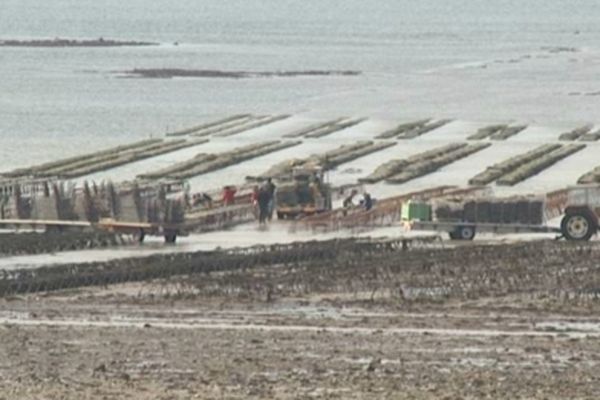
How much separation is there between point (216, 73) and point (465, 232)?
7400 centimetres

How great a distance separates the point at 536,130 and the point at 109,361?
52.1m

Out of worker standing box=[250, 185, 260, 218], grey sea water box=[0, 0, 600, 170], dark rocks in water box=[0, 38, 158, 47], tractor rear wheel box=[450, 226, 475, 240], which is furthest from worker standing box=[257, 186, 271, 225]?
dark rocks in water box=[0, 38, 158, 47]

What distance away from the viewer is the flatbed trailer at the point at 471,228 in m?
39.8

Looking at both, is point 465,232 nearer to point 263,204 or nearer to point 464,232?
point 464,232

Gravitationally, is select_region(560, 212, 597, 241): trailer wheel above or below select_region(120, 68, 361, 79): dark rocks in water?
below

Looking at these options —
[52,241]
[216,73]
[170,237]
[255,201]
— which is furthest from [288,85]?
[52,241]

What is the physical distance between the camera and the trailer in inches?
1527

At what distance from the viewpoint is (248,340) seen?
2461 centimetres

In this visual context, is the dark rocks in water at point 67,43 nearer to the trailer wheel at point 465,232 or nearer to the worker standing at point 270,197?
the worker standing at point 270,197

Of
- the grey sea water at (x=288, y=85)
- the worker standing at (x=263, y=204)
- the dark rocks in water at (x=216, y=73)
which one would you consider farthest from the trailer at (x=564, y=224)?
the dark rocks in water at (x=216, y=73)

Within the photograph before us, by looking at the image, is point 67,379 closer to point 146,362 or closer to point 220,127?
point 146,362

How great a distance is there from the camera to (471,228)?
39938 millimetres

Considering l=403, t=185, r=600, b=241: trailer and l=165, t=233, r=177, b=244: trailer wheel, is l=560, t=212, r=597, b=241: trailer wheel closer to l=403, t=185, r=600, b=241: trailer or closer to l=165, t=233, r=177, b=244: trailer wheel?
l=403, t=185, r=600, b=241: trailer

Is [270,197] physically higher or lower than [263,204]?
higher
